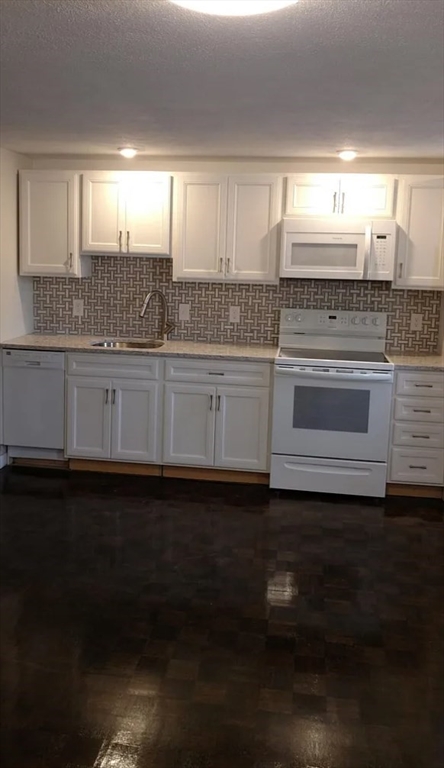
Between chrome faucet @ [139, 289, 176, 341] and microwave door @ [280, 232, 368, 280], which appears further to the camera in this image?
chrome faucet @ [139, 289, 176, 341]

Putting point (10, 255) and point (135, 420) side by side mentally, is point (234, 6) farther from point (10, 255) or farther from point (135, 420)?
point (10, 255)

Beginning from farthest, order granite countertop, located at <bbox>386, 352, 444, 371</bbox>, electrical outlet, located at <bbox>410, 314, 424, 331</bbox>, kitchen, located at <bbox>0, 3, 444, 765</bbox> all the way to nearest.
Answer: electrical outlet, located at <bbox>410, 314, 424, 331</bbox> → kitchen, located at <bbox>0, 3, 444, 765</bbox> → granite countertop, located at <bbox>386, 352, 444, 371</bbox>

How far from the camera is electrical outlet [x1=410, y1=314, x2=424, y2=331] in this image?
502 cm

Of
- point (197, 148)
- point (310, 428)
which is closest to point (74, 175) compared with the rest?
point (197, 148)

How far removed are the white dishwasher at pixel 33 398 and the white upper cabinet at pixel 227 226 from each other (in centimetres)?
113

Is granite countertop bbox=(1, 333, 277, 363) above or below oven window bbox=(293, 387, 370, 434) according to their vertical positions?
above

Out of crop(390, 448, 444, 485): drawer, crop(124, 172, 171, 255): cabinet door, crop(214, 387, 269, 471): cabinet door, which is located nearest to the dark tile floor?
crop(390, 448, 444, 485): drawer

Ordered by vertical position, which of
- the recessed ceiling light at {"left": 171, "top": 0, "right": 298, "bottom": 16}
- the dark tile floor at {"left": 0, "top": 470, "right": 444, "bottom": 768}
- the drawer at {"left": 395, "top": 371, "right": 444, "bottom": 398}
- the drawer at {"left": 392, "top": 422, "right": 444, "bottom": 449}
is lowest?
the dark tile floor at {"left": 0, "top": 470, "right": 444, "bottom": 768}

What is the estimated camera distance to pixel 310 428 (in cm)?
455

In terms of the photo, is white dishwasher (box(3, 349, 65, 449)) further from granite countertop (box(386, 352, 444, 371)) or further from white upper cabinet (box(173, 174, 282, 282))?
granite countertop (box(386, 352, 444, 371))

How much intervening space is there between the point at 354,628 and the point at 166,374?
7.61 feet

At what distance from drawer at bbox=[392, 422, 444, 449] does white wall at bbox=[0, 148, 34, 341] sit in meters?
2.77

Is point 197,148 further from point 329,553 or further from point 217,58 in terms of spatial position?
point 329,553

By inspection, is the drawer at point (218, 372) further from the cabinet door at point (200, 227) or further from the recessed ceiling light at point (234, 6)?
the recessed ceiling light at point (234, 6)
